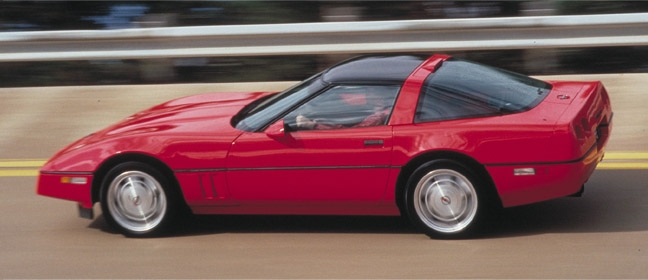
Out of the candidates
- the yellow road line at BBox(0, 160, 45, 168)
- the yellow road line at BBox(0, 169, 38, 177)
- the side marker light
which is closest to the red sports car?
the side marker light

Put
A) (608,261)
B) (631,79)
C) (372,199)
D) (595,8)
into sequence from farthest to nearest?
(595,8)
(631,79)
(372,199)
(608,261)

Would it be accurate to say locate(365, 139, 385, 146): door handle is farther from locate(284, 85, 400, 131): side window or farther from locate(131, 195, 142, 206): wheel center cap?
locate(131, 195, 142, 206): wheel center cap

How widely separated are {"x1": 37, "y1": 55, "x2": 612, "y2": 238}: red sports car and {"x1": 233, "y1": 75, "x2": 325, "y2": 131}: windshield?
15 millimetres

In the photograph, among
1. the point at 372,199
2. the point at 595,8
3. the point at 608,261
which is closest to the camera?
the point at 608,261

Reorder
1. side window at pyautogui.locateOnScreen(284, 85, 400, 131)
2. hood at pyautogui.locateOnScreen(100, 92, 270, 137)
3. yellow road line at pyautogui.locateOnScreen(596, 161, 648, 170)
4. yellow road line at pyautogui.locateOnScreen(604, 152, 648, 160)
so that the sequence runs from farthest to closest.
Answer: yellow road line at pyautogui.locateOnScreen(604, 152, 648, 160) → yellow road line at pyautogui.locateOnScreen(596, 161, 648, 170) → hood at pyautogui.locateOnScreen(100, 92, 270, 137) → side window at pyautogui.locateOnScreen(284, 85, 400, 131)

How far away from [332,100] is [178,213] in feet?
3.96

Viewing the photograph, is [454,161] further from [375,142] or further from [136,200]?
[136,200]

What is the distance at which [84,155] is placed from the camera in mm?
6398

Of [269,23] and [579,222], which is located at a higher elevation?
[269,23]

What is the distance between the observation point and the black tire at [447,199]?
5.85 meters

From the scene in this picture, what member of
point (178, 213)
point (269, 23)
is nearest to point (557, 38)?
point (269, 23)

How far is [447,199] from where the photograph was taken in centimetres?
587

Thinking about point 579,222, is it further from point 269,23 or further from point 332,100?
point 269,23

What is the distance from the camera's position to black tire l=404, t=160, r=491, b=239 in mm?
5848
